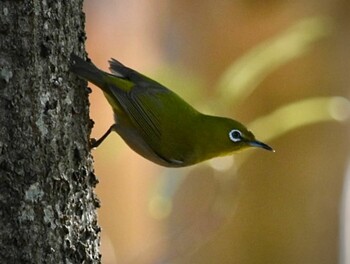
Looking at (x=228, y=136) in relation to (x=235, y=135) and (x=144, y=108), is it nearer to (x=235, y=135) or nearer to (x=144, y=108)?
(x=235, y=135)

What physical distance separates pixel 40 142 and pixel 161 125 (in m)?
0.85

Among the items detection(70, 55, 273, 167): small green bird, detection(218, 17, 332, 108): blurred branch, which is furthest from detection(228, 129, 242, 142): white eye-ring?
detection(218, 17, 332, 108): blurred branch

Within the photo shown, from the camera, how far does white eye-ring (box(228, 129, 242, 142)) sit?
3.07 meters

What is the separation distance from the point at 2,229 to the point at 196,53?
2778mm

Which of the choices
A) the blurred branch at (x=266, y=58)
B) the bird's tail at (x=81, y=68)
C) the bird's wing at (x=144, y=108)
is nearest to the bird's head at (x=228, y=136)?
the bird's wing at (x=144, y=108)

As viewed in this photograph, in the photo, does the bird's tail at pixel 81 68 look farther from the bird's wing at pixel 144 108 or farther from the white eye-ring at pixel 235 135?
the white eye-ring at pixel 235 135

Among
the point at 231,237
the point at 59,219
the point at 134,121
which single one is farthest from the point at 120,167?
the point at 59,219

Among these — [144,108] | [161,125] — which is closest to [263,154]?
[161,125]

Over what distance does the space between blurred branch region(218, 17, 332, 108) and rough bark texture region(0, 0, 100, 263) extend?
1.38 meters

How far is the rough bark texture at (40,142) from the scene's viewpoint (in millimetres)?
2062

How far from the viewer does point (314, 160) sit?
445cm

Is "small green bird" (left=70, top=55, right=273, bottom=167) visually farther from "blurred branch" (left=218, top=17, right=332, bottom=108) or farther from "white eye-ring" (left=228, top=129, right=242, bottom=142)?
"blurred branch" (left=218, top=17, right=332, bottom=108)

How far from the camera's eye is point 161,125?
2916 millimetres

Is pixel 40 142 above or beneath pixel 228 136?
beneath
